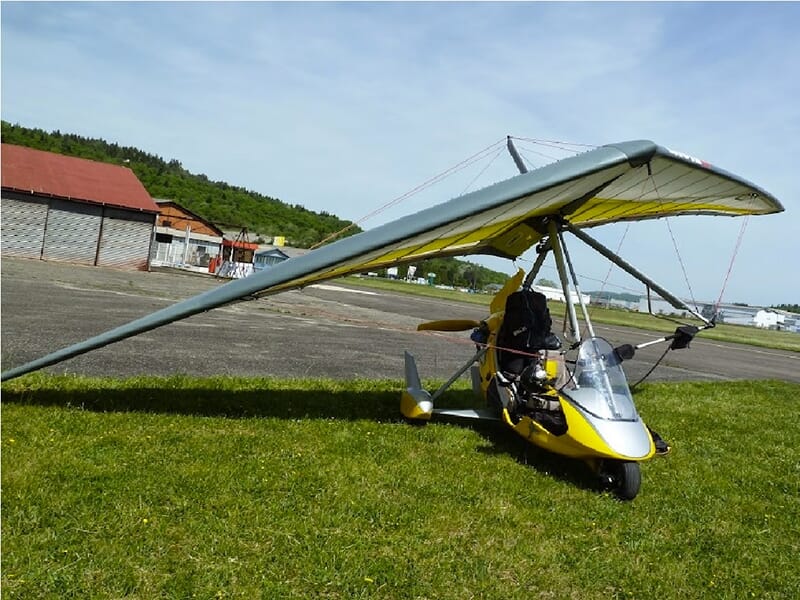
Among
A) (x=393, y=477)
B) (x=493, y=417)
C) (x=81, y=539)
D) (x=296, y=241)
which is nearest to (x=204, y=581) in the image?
(x=81, y=539)

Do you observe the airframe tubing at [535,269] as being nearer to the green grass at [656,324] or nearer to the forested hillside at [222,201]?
the green grass at [656,324]

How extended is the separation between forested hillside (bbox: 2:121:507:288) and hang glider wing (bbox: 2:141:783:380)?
278ft

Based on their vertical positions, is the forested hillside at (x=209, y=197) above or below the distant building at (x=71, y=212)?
above

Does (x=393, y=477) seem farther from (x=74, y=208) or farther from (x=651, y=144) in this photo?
(x=74, y=208)

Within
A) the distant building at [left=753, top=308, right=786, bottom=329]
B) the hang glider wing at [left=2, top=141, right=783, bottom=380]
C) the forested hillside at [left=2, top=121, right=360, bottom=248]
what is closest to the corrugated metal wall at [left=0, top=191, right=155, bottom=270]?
the hang glider wing at [left=2, top=141, right=783, bottom=380]

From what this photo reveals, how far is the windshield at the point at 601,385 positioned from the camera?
18.4 ft

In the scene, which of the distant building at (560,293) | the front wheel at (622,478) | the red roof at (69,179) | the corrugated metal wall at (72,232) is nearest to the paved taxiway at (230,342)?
the distant building at (560,293)

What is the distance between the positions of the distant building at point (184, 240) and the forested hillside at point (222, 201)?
31.1m

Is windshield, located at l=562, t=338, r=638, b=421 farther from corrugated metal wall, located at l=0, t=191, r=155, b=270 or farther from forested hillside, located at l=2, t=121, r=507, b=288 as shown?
forested hillside, located at l=2, t=121, r=507, b=288

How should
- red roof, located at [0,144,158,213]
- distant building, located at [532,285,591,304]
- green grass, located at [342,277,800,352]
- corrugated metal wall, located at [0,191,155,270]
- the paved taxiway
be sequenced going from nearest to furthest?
distant building, located at [532,285,591,304] < the paved taxiway < corrugated metal wall, located at [0,191,155,270] < red roof, located at [0,144,158,213] < green grass, located at [342,277,800,352]

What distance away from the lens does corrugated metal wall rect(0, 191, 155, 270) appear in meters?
33.5

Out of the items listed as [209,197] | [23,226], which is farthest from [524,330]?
[209,197]

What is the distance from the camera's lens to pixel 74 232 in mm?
35469

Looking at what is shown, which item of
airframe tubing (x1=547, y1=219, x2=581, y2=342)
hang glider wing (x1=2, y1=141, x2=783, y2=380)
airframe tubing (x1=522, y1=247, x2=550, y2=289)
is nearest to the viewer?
hang glider wing (x1=2, y1=141, x2=783, y2=380)
